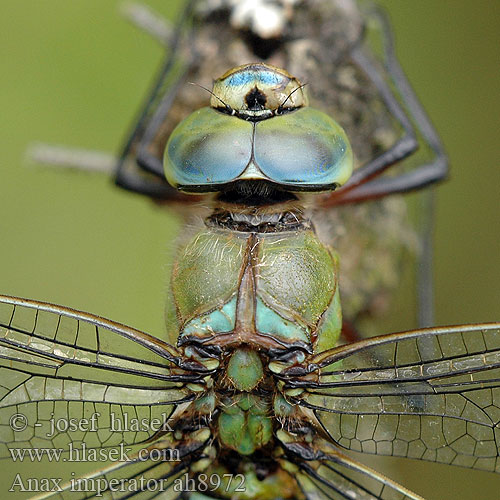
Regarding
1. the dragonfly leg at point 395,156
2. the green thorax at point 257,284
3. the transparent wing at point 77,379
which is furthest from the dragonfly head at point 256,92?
the transparent wing at point 77,379

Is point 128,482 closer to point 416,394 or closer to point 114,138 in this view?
point 416,394

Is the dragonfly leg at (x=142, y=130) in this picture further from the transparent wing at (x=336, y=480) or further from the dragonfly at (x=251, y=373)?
the transparent wing at (x=336, y=480)

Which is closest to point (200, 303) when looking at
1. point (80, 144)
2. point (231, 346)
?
point (231, 346)

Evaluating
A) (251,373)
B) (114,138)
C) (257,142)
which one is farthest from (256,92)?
(114,138)

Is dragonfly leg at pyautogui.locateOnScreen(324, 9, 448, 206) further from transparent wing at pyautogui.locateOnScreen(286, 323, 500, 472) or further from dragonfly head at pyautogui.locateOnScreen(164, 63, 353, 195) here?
transparent wing at pyautogui.locateOnScreen(286, 323, 500, 472)

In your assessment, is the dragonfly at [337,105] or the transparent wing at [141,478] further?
the dragonfly at [337,105]

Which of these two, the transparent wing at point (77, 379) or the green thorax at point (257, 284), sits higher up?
the green thorax at point (257, 284)

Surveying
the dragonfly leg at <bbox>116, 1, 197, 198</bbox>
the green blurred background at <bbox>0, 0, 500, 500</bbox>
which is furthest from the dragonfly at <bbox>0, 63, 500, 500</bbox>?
the green blurred background at <bbox>0, 0, 500, 500</bbox>

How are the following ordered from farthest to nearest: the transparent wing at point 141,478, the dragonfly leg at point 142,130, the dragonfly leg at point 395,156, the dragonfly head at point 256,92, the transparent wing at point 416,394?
the dragonfly leg at point 142,130 < the dragonfly leg at point 395,156 < the dragonfly head at point 256,92 < the transparent wing at point 141,478 < the transparent wing at point 416,394
